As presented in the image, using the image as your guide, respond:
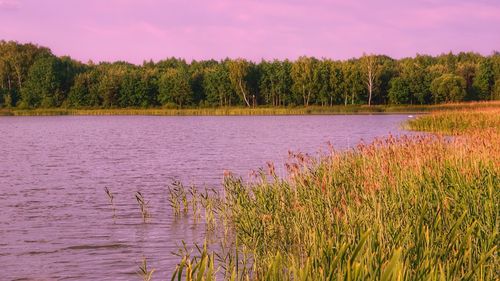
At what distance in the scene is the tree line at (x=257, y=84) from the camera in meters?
107

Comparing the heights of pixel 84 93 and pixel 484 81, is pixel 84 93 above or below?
below

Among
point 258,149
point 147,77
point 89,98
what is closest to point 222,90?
point 147,77

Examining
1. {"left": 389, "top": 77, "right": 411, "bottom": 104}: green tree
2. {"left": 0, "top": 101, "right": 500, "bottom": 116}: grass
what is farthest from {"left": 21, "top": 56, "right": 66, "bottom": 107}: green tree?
{"left": 389, "top": 77, "right": 411, "bottom": 104}: green tree

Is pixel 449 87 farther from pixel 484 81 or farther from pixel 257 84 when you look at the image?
pixel 257 84

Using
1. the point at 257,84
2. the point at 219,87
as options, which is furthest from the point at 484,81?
the point at 219,87

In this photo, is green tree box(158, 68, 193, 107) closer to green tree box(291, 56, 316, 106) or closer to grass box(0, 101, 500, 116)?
grass box(0, 101, 500, 116)

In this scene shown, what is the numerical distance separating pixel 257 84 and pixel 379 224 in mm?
107905

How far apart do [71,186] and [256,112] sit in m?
76.1

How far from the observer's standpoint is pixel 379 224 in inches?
264

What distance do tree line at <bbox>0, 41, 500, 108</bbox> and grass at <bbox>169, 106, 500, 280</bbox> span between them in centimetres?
9444

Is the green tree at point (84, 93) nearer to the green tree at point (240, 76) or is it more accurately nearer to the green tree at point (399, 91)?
the green tree at point (240, 76)

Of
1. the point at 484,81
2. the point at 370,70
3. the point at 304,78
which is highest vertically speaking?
the point at 370,70

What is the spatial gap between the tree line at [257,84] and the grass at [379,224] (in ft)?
310

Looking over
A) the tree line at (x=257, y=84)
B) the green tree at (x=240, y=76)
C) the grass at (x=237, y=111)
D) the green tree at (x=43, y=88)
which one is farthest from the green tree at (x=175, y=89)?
the green tree at (x=43, y=88)
